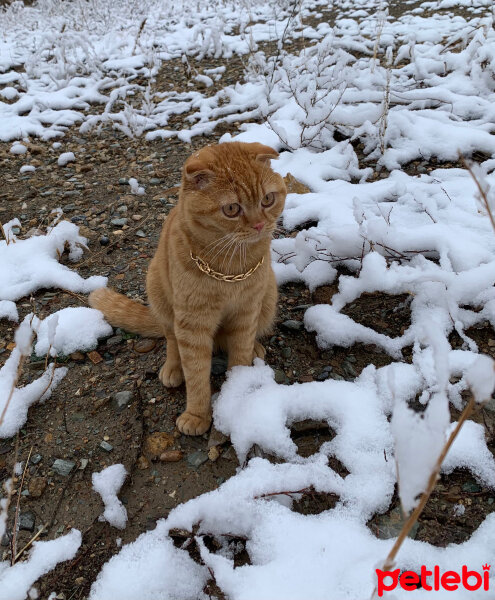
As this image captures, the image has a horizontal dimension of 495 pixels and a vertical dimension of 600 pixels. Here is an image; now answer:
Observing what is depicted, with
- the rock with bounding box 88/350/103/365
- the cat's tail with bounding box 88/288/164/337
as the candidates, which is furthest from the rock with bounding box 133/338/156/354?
the rock with bounding box 88/350/103/365

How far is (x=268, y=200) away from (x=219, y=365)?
3.92 feet

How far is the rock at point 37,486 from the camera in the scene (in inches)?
88.7

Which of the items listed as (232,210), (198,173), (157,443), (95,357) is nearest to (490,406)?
(232,210)

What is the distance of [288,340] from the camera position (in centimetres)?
310

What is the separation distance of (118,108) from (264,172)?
542 centimetres

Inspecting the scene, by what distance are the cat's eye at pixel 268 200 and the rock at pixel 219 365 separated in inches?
45.8

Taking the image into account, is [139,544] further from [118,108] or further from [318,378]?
[118,108]

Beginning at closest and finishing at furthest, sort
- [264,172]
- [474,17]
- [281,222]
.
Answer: [264,172]
[281,222]
[474,17]

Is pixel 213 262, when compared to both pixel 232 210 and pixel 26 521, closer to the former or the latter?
pixel 232 210

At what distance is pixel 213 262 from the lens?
2.32m

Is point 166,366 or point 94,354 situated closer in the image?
point 166,366

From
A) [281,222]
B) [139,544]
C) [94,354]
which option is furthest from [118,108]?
[139,544]

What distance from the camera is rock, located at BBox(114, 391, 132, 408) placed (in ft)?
8.88

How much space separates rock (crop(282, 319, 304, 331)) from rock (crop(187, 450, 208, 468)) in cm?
109
